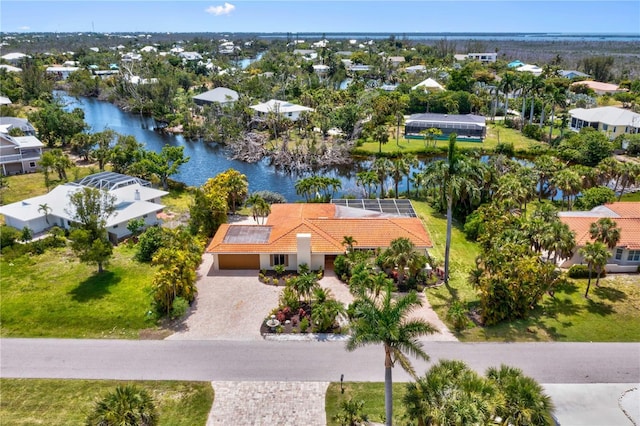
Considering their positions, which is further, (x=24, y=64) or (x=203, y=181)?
(x=24, y=64)

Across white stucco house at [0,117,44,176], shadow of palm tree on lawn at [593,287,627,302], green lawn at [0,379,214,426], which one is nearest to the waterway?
white stucco house at [0,117,44,176]

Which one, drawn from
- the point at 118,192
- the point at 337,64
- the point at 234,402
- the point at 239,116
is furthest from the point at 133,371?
the point at 337,64

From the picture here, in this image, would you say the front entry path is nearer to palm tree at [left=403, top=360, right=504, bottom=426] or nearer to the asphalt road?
the asphalt road

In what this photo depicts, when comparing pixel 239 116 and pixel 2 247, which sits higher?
pixel 239 116

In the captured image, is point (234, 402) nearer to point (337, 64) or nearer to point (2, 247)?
point (2, 247)

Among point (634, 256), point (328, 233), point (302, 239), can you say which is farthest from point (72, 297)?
point (634, 256)

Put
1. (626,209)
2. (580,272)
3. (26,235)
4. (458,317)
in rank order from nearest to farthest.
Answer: (458,317), (580,272), (26,235), (626,209)

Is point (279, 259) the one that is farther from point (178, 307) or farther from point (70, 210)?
point (70, 210)

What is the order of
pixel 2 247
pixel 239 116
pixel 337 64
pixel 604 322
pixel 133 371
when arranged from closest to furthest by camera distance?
pixel 133 371
pixel 604 322
pixel 2 247
pixel 239 116
pixel 337 64
